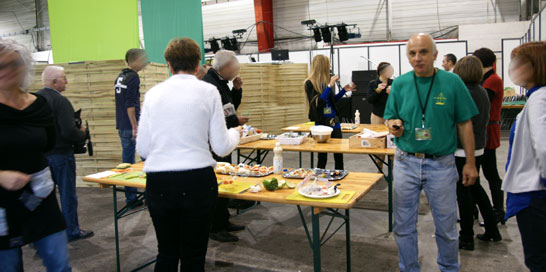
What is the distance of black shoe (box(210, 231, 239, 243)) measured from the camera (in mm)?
3459

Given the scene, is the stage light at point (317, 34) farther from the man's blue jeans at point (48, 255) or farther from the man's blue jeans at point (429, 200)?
the man's blue jeans at point (48, 255)

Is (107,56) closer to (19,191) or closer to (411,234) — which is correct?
(19,191)

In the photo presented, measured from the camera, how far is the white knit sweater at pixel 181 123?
1734 millimetres

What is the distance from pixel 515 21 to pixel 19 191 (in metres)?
13.0

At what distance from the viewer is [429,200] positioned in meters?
2.30

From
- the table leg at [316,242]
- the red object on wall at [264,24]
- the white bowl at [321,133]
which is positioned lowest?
the table leg at [316,242]

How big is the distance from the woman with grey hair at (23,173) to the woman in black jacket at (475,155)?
8.17ft

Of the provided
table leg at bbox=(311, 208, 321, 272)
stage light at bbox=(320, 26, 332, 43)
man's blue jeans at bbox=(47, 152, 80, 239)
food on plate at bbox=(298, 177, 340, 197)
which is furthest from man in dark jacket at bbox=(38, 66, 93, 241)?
stage light at bbox=(320, 26, 332, 43)

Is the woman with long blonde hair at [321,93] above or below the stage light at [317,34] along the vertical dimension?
below

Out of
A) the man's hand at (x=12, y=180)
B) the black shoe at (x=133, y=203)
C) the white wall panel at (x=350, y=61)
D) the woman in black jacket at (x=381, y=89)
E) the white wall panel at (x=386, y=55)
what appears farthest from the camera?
the white wall panel at (x=350, y=61)

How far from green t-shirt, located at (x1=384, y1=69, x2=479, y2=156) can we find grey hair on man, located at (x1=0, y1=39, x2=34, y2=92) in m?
1.88

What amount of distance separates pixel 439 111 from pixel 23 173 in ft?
6.65

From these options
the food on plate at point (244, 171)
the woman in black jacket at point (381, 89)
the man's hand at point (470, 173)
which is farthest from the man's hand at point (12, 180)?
the woman in black jacket at point (381, 89)

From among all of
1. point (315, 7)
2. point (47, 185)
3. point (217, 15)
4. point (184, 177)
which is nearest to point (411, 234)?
point (184, 177)
